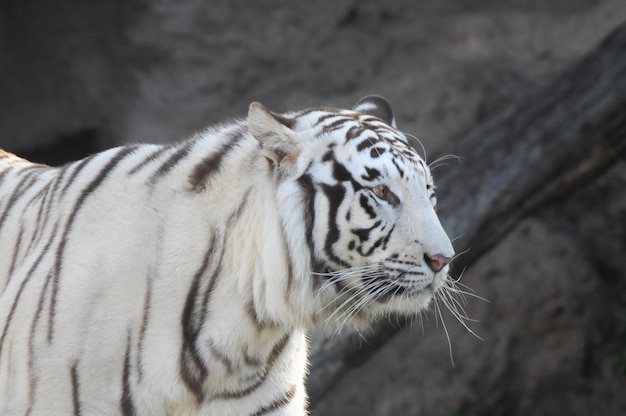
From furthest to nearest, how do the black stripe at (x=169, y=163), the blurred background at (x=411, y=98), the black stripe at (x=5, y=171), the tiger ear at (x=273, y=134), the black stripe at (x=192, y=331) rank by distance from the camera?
the blurred background at (x=411, y=98) → the black stripe at (x=5, y=171) → the black stripe at (x=169, y=163) → the black stripe at (x=192, y=331) → the tiger ear at (x=273, y=134)

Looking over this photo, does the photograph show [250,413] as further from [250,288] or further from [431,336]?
[431,336]

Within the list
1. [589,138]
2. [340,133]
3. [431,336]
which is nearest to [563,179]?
[589,138]

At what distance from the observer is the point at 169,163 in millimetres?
2508

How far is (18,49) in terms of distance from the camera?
5.45 m

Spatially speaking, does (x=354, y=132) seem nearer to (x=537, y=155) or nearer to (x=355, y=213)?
(x=355, y=213)

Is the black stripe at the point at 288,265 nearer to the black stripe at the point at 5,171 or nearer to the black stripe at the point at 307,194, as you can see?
the black stripe at the point at 307,194

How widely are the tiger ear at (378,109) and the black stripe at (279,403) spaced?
78 cm

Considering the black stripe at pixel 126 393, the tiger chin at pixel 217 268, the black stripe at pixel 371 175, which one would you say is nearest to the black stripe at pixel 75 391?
the tiger chin at pixel 217 268

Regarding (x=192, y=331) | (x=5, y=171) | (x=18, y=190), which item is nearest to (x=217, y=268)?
(x=192, y=331)

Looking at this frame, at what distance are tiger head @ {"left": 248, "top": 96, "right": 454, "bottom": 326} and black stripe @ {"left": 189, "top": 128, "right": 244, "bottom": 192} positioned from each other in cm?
17

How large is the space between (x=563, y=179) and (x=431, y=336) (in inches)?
57.6

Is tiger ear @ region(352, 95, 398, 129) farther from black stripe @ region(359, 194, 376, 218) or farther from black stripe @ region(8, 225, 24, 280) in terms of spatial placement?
black stripe @ region(8, 225, 24, 280)

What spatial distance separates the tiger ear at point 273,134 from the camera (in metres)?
2.29

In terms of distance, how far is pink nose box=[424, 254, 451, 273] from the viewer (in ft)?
7.55
